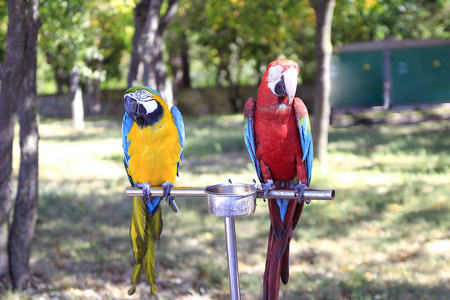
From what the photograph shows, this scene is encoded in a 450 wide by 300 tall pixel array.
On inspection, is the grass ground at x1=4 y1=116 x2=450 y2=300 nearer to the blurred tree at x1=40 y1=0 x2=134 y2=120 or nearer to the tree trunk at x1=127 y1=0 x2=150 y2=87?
the tree trunk at x1=127 y1=0 x2=150 y2=87

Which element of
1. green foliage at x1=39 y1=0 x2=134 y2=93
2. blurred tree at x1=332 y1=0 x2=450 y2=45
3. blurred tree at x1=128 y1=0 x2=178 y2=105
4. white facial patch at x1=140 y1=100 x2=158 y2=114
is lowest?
white facial patch at x1=140 y1=100 x2=158 y2=114

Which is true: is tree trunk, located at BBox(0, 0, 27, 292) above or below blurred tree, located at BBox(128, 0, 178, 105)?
below

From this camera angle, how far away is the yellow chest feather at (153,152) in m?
1.84

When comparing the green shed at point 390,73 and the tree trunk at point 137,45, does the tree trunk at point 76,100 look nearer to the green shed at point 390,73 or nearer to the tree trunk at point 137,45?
the green shed at point 390,73

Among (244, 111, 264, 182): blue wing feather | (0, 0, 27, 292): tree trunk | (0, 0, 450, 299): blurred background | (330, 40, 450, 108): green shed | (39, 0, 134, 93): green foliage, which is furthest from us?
(330, 40, 450, 108): green shed

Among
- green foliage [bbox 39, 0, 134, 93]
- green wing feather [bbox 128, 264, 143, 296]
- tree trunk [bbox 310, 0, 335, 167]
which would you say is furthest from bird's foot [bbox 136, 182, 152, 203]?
tree trunk [bbox 310, 0, 335, 167]

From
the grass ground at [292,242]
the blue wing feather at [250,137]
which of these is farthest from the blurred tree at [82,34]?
the blue wing feather at [250,137]

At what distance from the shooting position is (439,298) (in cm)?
331

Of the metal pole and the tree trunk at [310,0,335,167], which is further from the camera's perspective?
the tree trunk at [310,0,335,167]

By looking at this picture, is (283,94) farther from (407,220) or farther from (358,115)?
(358,115)

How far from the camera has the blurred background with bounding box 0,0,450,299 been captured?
382 cm

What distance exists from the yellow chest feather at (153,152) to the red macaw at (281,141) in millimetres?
324

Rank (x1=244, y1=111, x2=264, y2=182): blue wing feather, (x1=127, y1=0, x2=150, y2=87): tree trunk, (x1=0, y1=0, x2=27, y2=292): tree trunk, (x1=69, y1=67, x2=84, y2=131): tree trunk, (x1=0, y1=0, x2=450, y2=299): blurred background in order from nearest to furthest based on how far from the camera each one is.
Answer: (x1=244, y1=111, x2=264, y2=182): blue wing feather → (x1=0, y1=0, x2=27, y2=292): tree trunk → (x1=0, y1=0, x2=450, y2=299): blurred background → (x1=127, y1=0, x2=150, y2=87): tree trunk → (x1=69, y1=67, x2=84, y2=131): tree trunk

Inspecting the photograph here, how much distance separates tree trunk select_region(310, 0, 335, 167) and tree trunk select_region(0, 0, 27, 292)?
4.47 metres
